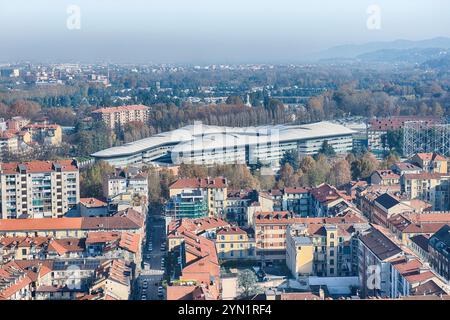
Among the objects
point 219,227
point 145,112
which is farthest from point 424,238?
point 145,112

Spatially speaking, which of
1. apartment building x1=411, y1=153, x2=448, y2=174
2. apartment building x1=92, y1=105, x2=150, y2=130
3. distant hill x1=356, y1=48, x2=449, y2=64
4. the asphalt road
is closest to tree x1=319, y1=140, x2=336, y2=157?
apartment building x1=411, y1=153, x2=448, y2=174

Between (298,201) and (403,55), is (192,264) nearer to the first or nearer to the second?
(298,201)

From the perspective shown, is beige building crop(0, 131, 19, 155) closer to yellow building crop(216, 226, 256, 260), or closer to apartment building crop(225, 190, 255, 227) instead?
apartment building crop(225, 190, 255, 227)

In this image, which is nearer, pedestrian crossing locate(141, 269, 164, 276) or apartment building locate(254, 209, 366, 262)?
pedestrian crossing locate(141, 269, 164, 276)

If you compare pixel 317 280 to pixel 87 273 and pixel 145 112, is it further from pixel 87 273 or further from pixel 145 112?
pixel 145 112

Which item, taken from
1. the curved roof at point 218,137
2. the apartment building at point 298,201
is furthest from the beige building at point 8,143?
the apartment building at point 298,201

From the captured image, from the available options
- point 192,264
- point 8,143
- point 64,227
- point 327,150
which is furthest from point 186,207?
point 8,143
